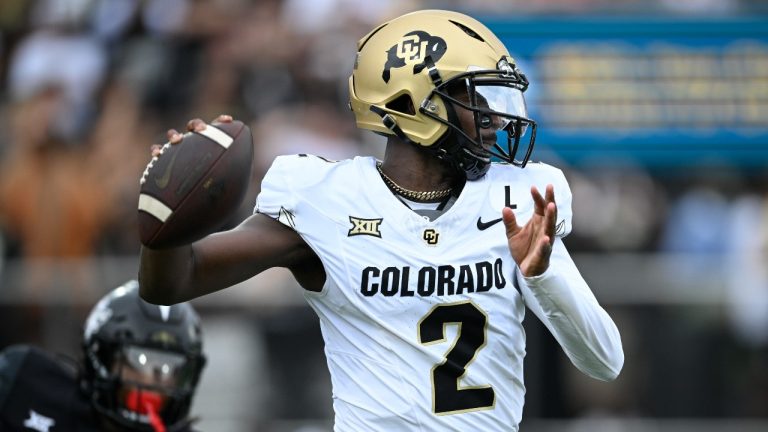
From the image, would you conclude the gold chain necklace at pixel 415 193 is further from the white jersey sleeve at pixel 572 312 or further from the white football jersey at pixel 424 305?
the white jersey sleeve at pixel 572 312

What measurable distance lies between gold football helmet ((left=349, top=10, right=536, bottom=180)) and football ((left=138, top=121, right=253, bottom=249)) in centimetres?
52

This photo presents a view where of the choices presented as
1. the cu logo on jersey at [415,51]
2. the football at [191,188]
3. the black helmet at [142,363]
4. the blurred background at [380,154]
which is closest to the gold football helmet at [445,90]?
the cu logo on jersey at [415,51]

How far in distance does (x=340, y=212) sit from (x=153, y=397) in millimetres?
1331

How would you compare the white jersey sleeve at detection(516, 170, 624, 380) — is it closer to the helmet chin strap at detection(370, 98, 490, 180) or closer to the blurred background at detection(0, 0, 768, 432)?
the helmet chin strap at detection(370, 98, 490, 180)

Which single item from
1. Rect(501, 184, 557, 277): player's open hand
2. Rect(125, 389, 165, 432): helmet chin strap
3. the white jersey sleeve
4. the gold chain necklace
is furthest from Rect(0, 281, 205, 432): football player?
Rect(501, 184, 557, 277): player's open hand

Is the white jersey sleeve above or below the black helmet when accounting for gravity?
above

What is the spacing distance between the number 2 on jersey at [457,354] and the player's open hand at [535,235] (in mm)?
214

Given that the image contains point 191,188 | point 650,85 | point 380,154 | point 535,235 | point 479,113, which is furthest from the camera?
point 650,85

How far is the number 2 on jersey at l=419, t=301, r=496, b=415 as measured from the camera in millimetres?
3418

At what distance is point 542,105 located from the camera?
28.2 feet

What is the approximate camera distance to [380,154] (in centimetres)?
802

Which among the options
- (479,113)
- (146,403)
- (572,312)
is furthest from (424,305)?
(146,403)

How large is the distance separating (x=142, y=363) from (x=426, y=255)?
1.49m

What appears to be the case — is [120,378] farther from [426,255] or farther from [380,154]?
[380,154]
